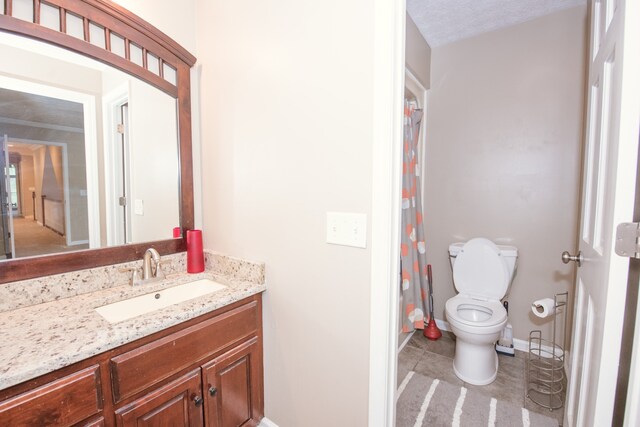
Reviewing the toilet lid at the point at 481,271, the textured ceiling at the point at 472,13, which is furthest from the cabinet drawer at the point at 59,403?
the textured ceiling at the point at 472,13

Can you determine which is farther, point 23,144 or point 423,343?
point 423,343

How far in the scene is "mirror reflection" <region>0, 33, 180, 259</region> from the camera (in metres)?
1.08

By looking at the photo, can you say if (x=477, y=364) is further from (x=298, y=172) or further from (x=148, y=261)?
(x=148, y=261)

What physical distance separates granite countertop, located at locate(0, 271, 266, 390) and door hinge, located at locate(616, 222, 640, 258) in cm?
130

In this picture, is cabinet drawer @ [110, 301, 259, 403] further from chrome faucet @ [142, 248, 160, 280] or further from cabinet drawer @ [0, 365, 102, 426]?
chrome faucet @ [142, 248, 160, 280]

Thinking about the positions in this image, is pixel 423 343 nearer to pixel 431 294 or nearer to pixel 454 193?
pixel 431 294

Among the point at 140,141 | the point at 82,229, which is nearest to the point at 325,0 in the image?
the point at 140,141

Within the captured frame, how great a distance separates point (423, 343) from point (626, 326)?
1.73 m

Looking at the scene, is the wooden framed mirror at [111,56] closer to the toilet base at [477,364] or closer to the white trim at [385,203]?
the white trim at [385,203]

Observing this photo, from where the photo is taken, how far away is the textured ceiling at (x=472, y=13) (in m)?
1.96

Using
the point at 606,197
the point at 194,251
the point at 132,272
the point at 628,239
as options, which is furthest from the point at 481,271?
the point at 132,272

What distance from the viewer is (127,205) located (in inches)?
55.3

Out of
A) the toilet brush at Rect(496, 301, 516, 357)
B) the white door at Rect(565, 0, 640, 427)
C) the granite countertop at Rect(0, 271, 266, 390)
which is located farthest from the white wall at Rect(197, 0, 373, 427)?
the toilet brush at Rect(496, 301, 516, 357)

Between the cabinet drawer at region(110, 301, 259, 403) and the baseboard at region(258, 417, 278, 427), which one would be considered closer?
the cabinet drawer at region(110, 301, 259, 403)
